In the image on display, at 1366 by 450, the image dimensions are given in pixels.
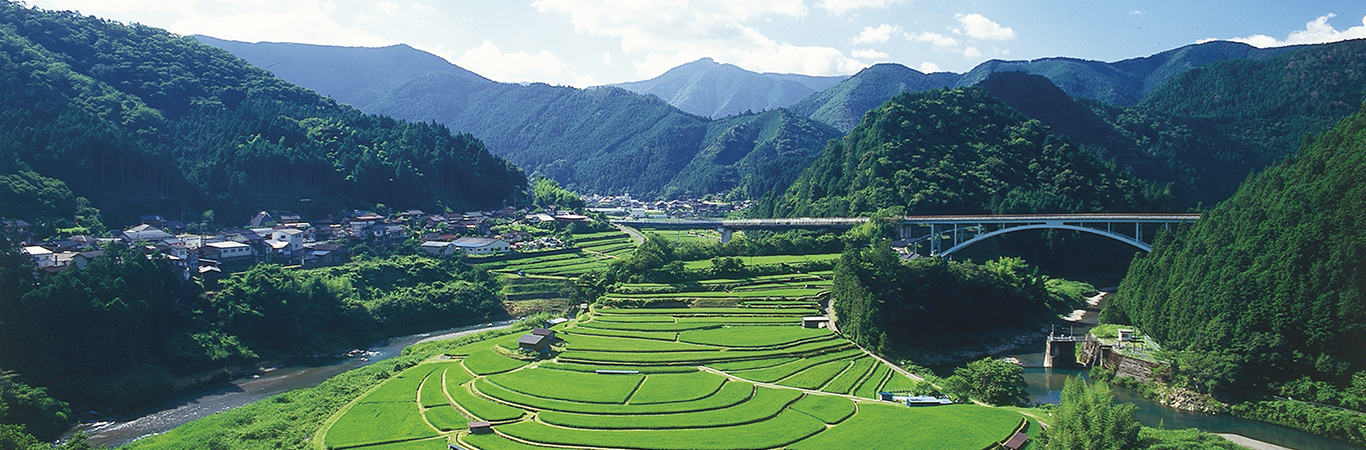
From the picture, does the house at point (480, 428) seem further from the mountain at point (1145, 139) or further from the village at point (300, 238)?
the mountain at point (1145, 139)

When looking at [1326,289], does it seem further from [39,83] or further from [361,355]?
[39,83]

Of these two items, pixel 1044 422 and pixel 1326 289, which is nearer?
pixel 1044 422

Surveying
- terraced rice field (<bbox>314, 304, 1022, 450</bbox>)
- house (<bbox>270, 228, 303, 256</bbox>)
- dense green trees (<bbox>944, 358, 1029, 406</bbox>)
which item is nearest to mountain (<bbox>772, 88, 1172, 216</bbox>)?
terraced rice field (<bbox>314, 304, 1022, 450</bbox>)

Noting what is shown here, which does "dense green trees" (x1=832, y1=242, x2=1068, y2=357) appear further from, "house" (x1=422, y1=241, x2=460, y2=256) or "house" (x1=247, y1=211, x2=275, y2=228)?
"house" (x1=247, y1=211, x2=275, y2=228)

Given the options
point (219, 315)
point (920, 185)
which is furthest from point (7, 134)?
point (920, 185)

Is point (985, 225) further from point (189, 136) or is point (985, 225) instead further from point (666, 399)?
point (189, 136)
